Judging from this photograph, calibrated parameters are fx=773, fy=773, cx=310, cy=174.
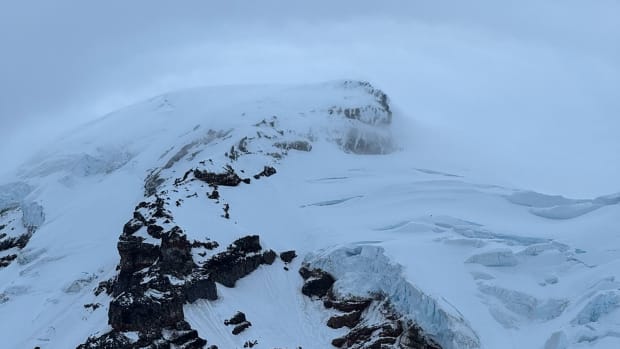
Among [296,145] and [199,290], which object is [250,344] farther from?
[296,145]

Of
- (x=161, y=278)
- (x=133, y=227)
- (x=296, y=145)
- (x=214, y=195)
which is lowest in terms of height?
(x=161, y=278)

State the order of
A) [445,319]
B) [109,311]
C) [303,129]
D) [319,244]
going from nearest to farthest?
[445,319]
[109,311]
[319,244]
[303,129]

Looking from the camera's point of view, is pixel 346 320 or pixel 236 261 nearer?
pixel 346 320

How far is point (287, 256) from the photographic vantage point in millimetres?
92375

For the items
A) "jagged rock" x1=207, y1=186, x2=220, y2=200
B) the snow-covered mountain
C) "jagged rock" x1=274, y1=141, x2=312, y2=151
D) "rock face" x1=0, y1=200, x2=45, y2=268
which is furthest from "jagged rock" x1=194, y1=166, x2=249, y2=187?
A: "rock face" x1=0, y1=200, x2=45, y2=268

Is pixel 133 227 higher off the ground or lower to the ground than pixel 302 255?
higher

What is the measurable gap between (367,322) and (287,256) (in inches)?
629

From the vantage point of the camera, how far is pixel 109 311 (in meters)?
79.6

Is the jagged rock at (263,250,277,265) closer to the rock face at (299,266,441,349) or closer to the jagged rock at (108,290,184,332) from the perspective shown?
the rock face at (299,266,441,349)

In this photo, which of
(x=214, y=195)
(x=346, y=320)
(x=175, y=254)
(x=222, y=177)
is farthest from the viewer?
(x=222, y=177)

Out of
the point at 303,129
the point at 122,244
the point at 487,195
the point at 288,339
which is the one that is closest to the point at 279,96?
the point at 303,129

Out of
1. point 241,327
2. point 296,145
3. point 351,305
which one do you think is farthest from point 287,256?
point 296,145

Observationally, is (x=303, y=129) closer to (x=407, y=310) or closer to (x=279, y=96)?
(x=279, y=96)

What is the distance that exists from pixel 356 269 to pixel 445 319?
15290 mm
